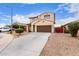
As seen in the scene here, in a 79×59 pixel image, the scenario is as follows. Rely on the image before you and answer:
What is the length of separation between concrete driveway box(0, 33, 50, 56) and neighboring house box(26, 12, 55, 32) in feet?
0.22

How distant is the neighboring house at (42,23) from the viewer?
87.0 inches

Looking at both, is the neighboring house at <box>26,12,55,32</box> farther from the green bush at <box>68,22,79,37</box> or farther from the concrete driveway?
the green bush at <box>68,22,79,37</box>

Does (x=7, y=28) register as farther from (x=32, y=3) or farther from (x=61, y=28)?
(x=61, y=28)

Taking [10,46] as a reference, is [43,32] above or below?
above

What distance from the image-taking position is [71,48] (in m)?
2.14

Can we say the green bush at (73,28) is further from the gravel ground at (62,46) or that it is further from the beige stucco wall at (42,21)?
the beige stucco wall at (42,21)

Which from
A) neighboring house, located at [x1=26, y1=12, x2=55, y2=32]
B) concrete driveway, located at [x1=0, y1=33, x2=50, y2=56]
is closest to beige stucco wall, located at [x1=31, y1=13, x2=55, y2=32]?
neighboring house, located at [x1=26, y1=12, x2=55, y2=32]

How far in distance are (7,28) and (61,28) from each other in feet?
2.12

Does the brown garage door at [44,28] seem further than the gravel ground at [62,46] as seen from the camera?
Yes

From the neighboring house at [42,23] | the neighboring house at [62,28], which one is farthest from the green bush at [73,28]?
the neighboring house at [42,23]

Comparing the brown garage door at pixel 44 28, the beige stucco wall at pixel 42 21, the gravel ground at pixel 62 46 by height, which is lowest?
the gravel ground at pixel 62 46

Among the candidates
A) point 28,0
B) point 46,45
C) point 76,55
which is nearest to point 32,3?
point 28,0

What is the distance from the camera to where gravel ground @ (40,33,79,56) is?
2119mm

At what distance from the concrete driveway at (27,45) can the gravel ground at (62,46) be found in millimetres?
68
